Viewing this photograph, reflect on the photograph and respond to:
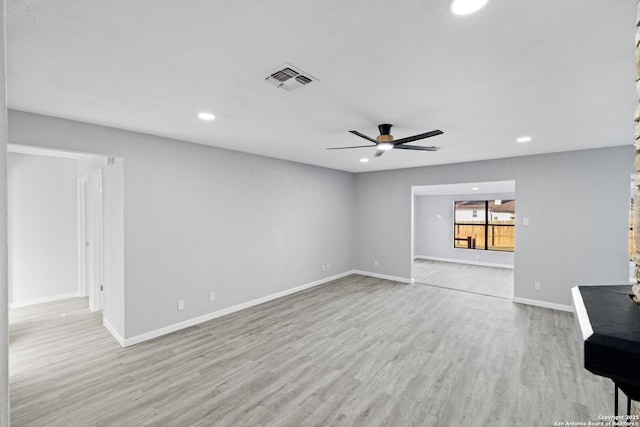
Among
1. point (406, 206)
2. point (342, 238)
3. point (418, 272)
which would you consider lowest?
point (418, 272)

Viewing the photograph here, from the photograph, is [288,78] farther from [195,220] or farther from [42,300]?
[42,300]

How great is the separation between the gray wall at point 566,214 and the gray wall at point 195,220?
3439 mm

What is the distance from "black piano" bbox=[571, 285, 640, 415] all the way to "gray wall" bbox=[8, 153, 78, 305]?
689cm

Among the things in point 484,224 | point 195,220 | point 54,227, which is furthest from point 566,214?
point 54,227

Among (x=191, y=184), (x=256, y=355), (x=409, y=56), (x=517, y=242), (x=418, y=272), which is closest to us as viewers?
(x=409, y=56)

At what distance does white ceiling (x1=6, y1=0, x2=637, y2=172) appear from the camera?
133cm

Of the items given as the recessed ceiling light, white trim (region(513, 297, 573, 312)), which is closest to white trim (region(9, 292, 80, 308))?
the recessed ceiling light

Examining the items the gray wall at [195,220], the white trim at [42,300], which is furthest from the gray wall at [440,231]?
the white trim at [42,300]

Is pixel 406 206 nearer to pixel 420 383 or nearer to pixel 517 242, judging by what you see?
pixel 517 242

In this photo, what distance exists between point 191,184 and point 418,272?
606 cm

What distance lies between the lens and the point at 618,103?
2.44m

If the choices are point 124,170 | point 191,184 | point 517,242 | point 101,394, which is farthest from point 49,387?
point 517,242

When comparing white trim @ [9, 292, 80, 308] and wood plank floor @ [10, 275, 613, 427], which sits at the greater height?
white trim @ [9, 292, 80, 308]

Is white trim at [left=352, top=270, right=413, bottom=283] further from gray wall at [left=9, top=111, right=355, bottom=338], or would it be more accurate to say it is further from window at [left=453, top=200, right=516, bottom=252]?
window at [left=453, top=200, right=516, bottom=252]
